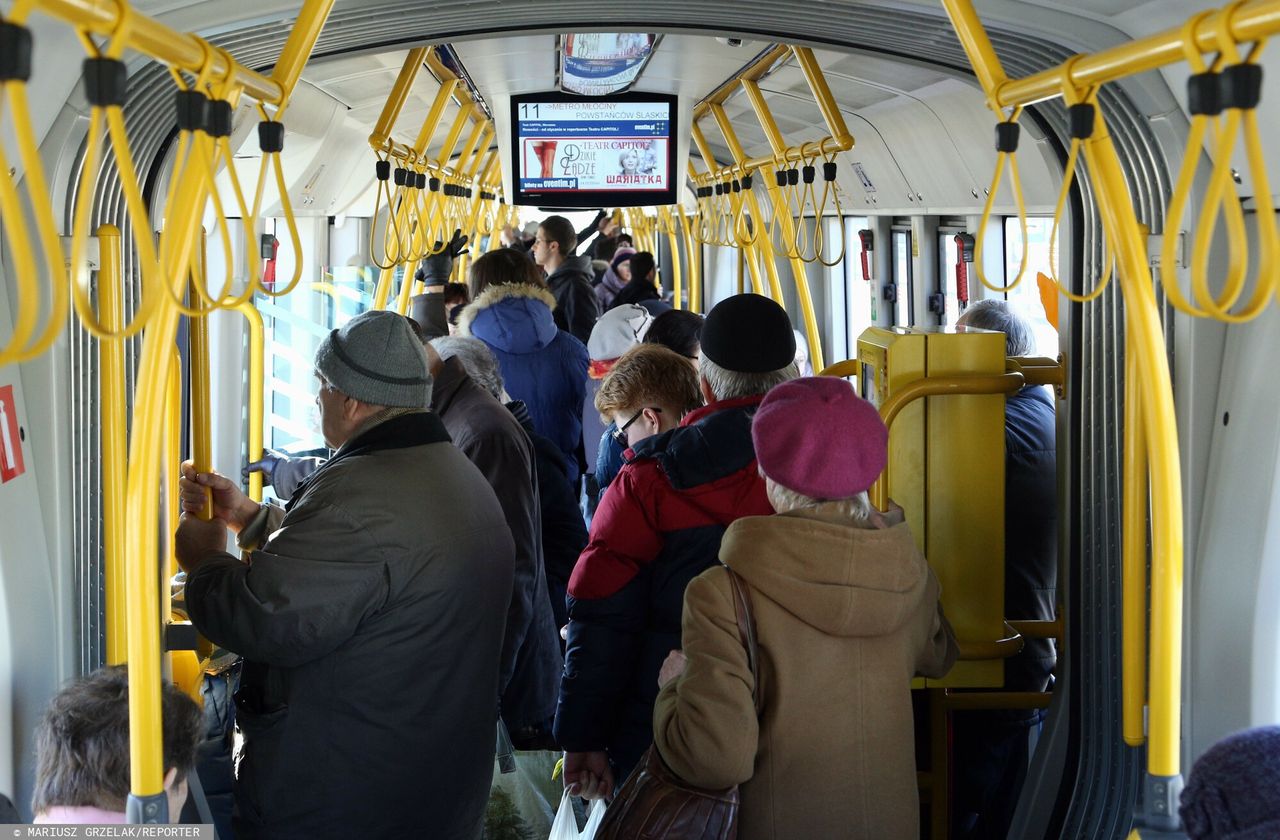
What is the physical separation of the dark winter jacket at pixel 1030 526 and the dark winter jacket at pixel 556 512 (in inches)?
59.3

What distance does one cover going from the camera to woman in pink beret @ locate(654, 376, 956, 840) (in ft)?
7.23

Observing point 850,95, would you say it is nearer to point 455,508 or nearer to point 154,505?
point 455,508

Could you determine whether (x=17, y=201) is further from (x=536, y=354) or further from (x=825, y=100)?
(x=536, y=354)

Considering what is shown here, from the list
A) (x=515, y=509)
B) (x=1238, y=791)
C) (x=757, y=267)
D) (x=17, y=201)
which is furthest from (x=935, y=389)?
(x=757, y=267)

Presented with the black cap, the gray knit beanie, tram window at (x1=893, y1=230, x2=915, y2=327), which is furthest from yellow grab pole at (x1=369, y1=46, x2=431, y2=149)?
tram window at (x1=893, y1=230, x2=915, y2=327)

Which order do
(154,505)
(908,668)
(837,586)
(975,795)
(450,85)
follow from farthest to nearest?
(450,85), (975,795), (908,668), (837,586), (154,505)

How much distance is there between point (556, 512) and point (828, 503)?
8.09 feet

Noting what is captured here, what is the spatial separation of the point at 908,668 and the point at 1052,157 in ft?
4.87

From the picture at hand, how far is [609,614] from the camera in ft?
9.98

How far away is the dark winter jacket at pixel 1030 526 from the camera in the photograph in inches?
150

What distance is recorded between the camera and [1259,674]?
8.77 feet

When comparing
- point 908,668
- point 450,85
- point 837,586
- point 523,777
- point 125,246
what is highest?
point 450,85

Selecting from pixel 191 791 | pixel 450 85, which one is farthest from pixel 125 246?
pixel 450 85

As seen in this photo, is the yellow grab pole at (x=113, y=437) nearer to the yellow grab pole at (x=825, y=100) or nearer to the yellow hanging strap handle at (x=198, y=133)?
the yellow hanging strap handle at (x=198, y=133)
